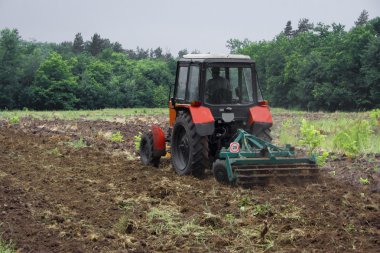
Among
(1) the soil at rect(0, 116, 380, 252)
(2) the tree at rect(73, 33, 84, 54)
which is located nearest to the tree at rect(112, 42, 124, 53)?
(2) the tree at rect(73, 33, 84, 54)

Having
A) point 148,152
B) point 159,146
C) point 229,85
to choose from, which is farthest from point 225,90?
point 148,152

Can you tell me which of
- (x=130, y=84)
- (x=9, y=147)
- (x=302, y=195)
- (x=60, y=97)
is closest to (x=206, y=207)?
(x=302, y=195)

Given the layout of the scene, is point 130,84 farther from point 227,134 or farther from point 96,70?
point 227,134

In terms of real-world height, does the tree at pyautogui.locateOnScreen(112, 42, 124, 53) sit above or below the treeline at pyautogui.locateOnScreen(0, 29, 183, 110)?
above


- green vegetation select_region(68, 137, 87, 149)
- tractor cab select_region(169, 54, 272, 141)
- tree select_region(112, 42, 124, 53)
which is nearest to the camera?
tractor cab select_region(169, 54, 272, 141)

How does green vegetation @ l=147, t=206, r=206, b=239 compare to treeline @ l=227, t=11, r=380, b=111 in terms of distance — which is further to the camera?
treeline @ l=227, t=11, r=380, b=111

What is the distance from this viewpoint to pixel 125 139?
57.1ft

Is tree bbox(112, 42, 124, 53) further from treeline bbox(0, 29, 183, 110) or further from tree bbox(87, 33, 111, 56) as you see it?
treeline bbox(0, 29, 183, 110)

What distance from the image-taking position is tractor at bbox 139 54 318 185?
9.12 metres

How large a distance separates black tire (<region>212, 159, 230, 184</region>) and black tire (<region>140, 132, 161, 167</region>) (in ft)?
7.48

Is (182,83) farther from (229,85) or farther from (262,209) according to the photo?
(262,209)

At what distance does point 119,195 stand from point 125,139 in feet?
28.6

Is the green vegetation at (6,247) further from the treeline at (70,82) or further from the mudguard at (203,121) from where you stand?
the treeline at (70,82)

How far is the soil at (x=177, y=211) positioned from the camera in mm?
6316
